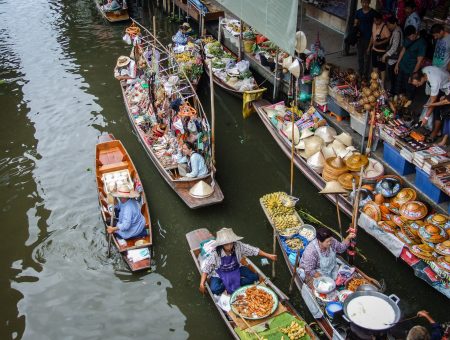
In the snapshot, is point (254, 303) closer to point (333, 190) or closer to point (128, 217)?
point (333, 190)

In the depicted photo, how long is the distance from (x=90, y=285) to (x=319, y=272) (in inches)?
174

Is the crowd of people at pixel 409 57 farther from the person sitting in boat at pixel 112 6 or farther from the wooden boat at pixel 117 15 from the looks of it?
the person sitting in boat at pixel 112 6

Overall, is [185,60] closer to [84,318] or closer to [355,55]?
[355,55]

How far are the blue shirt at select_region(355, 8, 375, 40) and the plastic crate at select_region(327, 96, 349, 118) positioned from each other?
209 cm

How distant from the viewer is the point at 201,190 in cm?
1053

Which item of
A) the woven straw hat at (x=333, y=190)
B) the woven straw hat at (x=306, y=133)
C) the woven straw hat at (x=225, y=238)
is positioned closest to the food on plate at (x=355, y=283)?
the woven straw hat at (x=333, y=190)

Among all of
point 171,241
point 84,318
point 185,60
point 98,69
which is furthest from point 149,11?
point 84,318

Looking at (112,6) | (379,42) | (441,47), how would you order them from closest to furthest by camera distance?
(441,47), (379,42), (112,6)

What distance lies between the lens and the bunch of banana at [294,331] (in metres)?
7.07

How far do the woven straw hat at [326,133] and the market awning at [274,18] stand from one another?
7.15ft

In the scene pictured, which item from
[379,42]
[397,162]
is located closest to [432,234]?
[397,162]

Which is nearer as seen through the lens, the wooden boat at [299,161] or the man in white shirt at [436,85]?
the man in white shirt at [436,85]

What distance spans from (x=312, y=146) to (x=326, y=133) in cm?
63

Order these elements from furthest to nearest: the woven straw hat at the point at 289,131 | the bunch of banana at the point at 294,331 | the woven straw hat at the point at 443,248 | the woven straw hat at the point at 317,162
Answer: the woven straw hat at the point at 289,131, the woven straw hat at the point at 317,162, the woven straw hat at the point at 443,248, the bunch of banana at the point at 294,331
